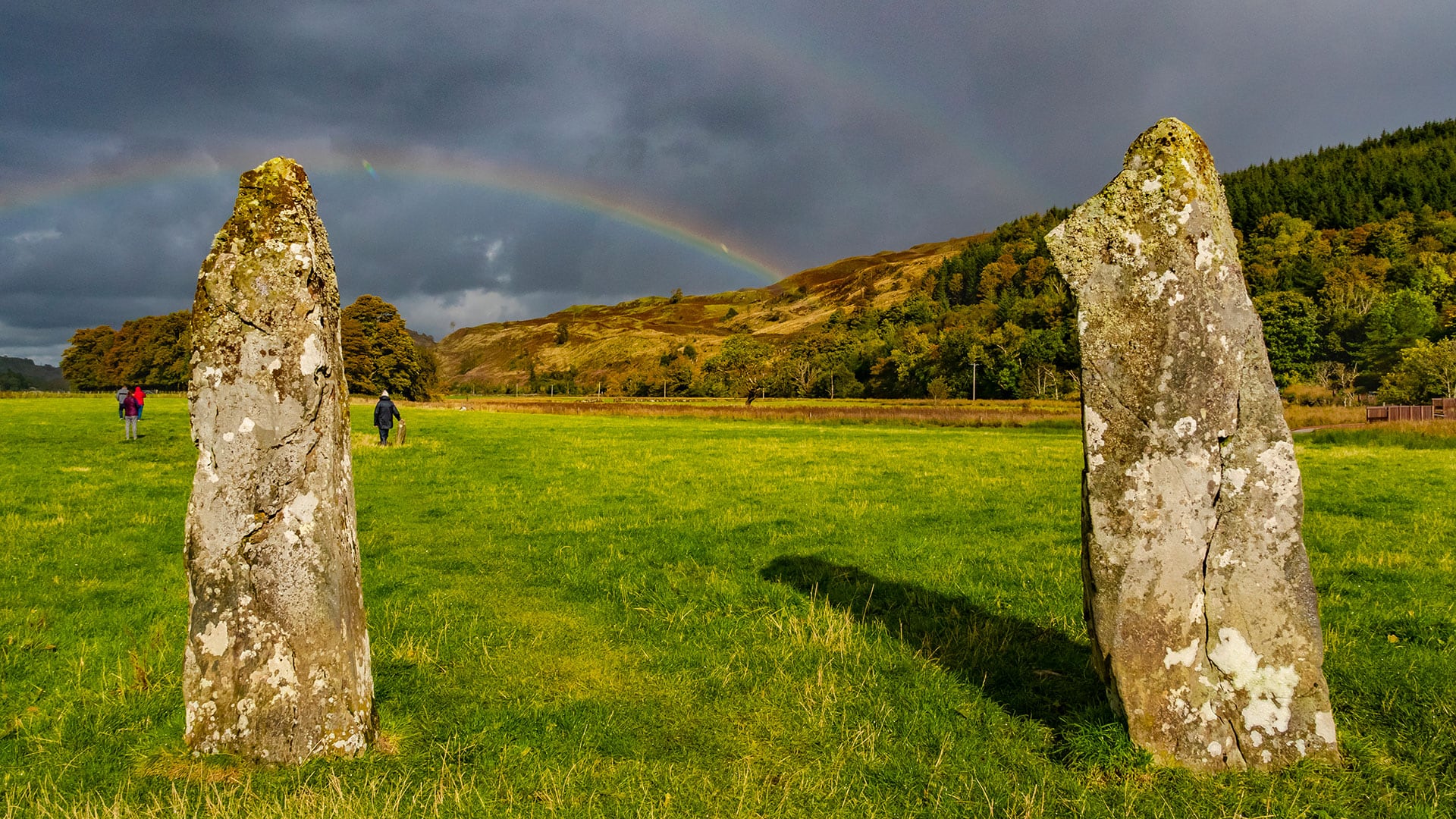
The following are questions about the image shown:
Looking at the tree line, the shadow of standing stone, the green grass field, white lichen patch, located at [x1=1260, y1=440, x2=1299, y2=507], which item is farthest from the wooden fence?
the tree line

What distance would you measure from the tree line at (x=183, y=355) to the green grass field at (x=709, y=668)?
219 ft

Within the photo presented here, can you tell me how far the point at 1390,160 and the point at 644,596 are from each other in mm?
233924

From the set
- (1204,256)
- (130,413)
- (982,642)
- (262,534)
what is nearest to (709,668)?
(982,642)

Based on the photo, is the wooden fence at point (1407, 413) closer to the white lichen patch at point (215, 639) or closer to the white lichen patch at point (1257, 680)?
the white lichen patch at point (1257, 680)

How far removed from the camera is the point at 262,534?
4742 millimetres

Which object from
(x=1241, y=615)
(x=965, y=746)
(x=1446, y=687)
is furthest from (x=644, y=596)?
(x=1446, y=687)

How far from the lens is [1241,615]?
14.9 feet

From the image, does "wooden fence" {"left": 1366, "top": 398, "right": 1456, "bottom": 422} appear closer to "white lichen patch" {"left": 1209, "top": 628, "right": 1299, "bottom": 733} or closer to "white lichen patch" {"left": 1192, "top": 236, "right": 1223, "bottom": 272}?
"white lichen patch" {"left": 1209, "top": 628, "right": 1299, "bottom": 733}

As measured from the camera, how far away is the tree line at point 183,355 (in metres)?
93.1

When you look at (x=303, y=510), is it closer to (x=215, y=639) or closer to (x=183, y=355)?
(x=215, y=639)

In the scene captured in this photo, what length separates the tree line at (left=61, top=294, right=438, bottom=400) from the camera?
93.1 meters

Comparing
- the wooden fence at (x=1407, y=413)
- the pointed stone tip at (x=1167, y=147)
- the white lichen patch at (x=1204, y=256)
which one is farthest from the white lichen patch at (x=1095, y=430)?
the wooden fence at (x=1407, y=413)

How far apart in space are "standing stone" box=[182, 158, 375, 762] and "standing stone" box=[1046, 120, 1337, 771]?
5.21 metres

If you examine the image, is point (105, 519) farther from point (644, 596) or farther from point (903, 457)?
point (903, 457)
